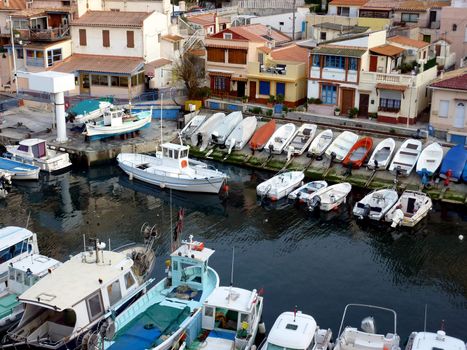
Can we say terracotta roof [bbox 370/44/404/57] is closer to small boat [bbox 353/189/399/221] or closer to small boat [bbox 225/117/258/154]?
small boat [bbox 225/117/258/154]

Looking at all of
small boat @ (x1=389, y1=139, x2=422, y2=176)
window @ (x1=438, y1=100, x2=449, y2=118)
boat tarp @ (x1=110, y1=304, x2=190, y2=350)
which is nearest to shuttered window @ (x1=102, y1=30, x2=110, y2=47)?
small boat @ (x1=389, y1=139, x2=422, y2=176)

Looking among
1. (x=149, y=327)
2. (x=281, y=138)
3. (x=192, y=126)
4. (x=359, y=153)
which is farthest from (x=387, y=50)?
(x=149, y=327)

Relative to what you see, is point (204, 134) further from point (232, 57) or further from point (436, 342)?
point (436, 342)

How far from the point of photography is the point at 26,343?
24391 mm

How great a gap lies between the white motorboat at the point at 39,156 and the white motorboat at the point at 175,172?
14.3 feet

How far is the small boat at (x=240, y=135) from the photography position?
1916 inches

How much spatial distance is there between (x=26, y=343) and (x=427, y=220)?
2381 cm

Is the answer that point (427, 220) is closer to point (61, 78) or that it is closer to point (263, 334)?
point (263, 334)

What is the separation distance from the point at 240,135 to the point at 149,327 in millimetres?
25840

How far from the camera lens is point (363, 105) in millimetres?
51562

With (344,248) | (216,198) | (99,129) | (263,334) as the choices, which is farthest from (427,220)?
(99,129)

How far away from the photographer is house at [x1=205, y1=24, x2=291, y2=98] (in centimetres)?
5631

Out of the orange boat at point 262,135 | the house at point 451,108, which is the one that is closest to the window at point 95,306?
the orange boat at point 262,135

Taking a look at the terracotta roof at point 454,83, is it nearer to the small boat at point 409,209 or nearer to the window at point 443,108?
the window at point 443,108
